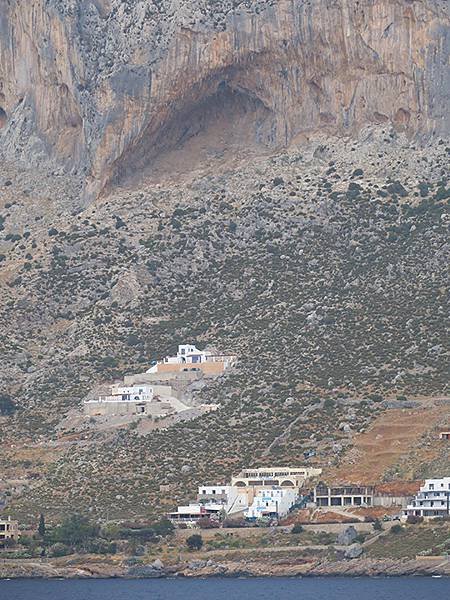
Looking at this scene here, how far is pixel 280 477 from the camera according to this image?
162125 mm

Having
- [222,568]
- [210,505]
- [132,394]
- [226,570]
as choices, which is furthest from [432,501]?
[132,394]

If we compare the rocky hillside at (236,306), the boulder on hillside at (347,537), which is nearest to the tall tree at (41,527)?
the rocky hillside at (236,306)

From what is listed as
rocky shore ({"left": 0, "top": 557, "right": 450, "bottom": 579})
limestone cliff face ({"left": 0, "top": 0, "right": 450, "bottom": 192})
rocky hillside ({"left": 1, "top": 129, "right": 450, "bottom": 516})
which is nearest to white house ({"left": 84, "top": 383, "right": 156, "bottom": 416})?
rocky hillside ({"left": 1, "top": 129, "right": 450, "bottom": 516})

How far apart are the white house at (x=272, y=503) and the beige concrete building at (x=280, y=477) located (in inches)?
17.5

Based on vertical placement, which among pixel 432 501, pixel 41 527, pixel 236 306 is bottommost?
pixel 41 527

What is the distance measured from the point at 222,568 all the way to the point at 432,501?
10.1 m

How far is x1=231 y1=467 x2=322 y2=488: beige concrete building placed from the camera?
531 ft

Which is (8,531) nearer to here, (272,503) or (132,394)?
(132,394)

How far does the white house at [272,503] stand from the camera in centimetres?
16138

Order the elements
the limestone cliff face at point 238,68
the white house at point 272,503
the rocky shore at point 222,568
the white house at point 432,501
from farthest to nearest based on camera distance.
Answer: the limestone cliff face at point 238,68 < the white house at point 272,503 < the white house at point 432,501 < the rocky shore at point 222,568

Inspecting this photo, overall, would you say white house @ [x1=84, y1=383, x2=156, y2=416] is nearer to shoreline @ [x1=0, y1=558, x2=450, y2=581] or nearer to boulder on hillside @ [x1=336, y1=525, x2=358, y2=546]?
shoreline @ [x1=0, y1=558, x2=450, y2=581]

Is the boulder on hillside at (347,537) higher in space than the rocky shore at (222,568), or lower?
higher

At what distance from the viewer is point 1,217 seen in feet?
629

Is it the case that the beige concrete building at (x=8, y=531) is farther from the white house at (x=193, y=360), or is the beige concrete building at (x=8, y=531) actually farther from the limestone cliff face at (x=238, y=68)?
the limestone cliff face at (x=238, y=68)
